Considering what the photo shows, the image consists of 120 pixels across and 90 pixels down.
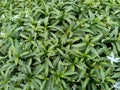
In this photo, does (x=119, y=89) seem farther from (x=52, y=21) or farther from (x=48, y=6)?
(x=48, y=6)

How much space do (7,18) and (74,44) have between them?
2.43ft

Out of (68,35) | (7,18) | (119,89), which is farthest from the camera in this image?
(7,18)

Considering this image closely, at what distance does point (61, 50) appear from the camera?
8.41ft

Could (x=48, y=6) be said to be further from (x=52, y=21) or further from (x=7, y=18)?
(x=7, y=18)

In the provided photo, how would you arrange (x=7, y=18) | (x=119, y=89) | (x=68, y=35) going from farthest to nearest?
(x=7, y=18)
(x=68, y=35)
(x=119, y=89)

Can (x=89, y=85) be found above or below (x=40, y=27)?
below

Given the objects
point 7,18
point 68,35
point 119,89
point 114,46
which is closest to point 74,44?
point 68,35


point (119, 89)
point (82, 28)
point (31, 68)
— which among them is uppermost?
point (82, 28)

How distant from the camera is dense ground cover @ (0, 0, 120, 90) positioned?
250cm

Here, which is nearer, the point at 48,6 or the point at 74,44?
the point at 74,44

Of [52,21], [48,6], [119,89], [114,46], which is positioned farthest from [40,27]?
[119,89]

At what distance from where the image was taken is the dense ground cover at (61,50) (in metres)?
2.50

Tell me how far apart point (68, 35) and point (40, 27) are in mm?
253

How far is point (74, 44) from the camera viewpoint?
2.61 metres
